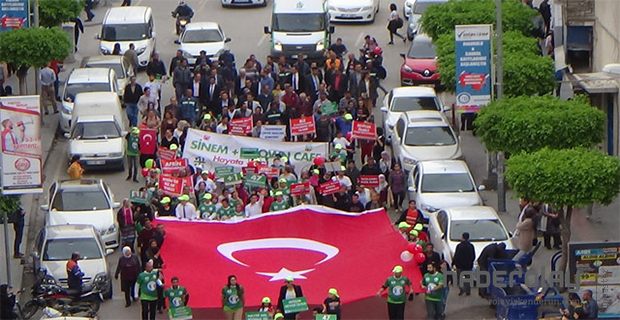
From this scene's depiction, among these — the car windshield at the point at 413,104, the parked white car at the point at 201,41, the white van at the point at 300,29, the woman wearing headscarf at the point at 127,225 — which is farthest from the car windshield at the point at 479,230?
the parked white car at the point at 201,41

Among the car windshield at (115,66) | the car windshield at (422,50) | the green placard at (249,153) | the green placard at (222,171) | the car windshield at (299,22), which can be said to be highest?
the car windshield at (299,22)

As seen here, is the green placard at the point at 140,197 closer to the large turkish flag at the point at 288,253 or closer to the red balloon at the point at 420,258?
the large turkish flag at the point at 288,253

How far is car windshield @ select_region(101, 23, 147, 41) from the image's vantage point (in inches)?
2365

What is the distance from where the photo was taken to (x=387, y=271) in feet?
128

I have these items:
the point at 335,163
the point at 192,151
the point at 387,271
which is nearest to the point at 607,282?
the point at 387,271

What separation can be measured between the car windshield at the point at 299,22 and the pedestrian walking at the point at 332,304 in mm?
23134

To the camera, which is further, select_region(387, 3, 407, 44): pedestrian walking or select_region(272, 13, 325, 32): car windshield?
select_region(387, 3, 407, 44): pedestrian walking

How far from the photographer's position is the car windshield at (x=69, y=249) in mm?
40750

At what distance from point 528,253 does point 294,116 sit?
35.0ft

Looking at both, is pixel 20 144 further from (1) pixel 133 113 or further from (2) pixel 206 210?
(1) pixel 133 113

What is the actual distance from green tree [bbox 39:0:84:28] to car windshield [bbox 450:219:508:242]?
21.7m

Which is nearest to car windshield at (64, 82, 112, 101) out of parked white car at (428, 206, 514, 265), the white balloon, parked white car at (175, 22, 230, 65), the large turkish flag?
parked white car at (175, 22, 230, 65)

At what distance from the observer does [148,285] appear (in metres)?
38.3

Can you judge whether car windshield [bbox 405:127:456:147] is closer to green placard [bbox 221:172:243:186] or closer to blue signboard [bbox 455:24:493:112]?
blue signboard [bbox 455:24:493:112]
